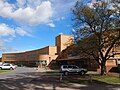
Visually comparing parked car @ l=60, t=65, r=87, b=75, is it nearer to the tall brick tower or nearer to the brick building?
the brick building

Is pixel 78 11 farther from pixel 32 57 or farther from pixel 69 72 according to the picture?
pixel 32 57

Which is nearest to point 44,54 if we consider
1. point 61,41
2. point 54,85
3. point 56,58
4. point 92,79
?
point 56,58

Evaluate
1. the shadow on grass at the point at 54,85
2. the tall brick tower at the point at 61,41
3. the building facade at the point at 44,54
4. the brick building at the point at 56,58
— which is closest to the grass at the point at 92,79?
the shadow on grass at the point at 54,85

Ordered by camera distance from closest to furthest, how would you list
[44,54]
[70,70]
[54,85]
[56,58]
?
1. [54,85]
2. [70,70]
3. [56,58]
4. [44,54]

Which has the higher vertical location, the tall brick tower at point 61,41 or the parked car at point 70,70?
the tall brick tower at point 61,41

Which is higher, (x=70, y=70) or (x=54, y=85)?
(x=70, y=70)

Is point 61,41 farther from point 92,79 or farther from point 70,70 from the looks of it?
point 92,79

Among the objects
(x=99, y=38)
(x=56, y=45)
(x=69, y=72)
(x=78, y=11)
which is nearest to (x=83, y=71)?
(x=69, y=72)

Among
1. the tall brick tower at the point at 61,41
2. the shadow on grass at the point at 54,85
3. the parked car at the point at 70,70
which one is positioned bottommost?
the shadow on grass at the point at 54,85

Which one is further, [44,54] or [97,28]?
[44,54]

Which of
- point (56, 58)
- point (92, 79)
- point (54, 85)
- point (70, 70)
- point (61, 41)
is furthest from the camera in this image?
point (56, 58)

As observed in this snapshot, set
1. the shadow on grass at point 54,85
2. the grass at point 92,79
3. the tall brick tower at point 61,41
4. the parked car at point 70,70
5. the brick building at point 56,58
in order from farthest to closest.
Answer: the tall brick tower at point 61,41 < the brick building at point 56,58 < the parked car at point 70,70 < the grass at point 92,79 < the shadow on grass at point 54,85

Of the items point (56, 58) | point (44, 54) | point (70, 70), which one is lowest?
point (70, 70)

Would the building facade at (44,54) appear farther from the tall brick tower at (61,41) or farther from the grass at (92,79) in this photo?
the grass at (92,79)
